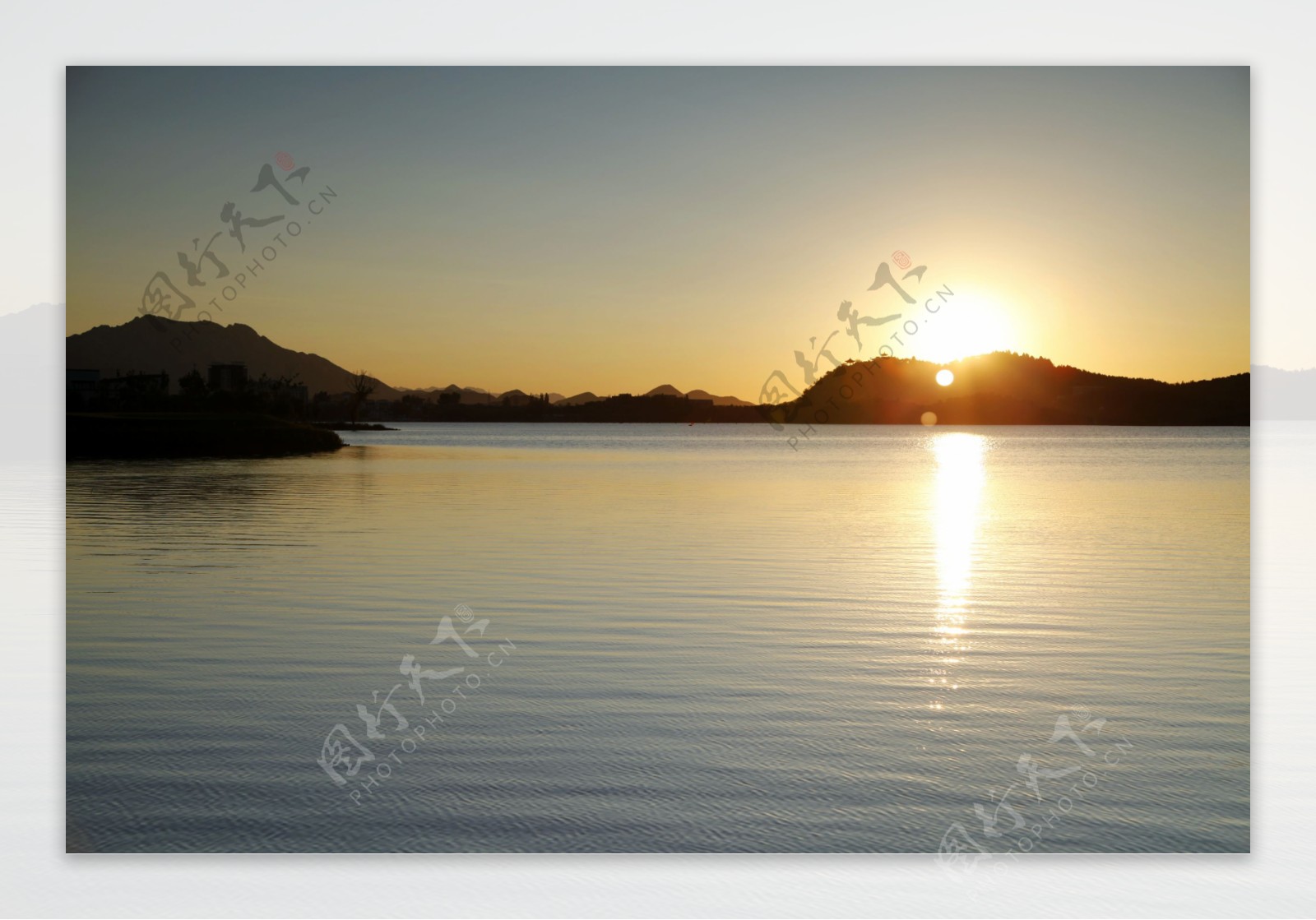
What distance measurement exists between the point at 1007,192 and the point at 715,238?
509cm

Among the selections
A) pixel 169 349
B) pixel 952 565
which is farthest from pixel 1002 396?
pixel 169 349

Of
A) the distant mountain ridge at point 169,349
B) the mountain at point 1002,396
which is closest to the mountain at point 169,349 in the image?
the distant mountain ridge at point 169,349

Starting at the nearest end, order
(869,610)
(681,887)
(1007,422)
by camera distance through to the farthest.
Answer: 1. (681,887)
2. (869,610)
3. (1007,422)

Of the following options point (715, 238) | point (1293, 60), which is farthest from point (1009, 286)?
point (1293, 60)

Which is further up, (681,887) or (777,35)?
(777,35)

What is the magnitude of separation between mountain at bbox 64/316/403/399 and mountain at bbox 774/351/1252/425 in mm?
8643

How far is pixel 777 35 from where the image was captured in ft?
20.0

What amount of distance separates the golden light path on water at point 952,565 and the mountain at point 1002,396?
105 inches

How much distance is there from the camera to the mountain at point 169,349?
871cm

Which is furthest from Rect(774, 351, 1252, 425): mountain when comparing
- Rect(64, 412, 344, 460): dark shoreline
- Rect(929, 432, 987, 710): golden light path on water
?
Rect(64, 412, 344, 460): dark shoreline

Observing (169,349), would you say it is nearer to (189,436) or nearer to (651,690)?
(651,690)

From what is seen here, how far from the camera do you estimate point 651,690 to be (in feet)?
22.6

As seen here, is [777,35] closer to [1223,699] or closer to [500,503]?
[1223,699]

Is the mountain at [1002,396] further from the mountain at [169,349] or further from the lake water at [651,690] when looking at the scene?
the mountain at [169,349]
